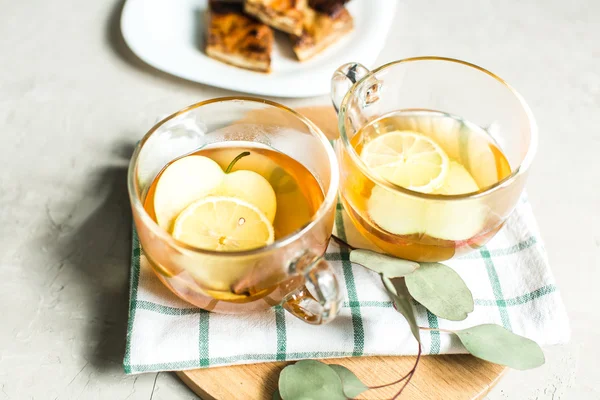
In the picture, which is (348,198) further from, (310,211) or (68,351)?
(68,351)

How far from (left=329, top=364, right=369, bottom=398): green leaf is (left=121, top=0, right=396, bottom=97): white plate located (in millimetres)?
707

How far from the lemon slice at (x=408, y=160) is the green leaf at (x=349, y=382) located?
11.5 inches

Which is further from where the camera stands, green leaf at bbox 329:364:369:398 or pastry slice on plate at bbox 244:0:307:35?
pastry slice on plate at bbox 244:0:307:35

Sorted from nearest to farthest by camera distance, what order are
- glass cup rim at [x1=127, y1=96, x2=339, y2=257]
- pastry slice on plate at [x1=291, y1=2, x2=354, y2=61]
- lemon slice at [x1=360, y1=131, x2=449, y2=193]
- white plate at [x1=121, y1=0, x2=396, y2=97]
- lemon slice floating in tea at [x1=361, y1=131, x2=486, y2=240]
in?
glass cup rim at [x1=127, y1=96, x2=339, y2=257] → lemon slice floating in tea at [x1=361, y1=131, x2=486, y2=240] → lemon slice at [x1=360, y1=131, x2=449, y2=193] → white plate at [x1=121, y1=0, x2=396, y2=97] → pastry slice on plate at [x1=291, y1=2, x2=354, y2=61]

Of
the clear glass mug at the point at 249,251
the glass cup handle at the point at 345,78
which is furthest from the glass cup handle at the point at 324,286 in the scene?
the glass cup handle at the point at 345,78

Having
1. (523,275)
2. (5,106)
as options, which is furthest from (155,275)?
(5,106)

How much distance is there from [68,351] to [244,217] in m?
0.37

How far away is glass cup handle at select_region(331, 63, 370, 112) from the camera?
111cm

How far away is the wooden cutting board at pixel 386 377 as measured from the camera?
37.9 inches

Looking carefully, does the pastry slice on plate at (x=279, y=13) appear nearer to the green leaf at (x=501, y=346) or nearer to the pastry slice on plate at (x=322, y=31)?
the pastry slice on plate at (x=322, y=31)

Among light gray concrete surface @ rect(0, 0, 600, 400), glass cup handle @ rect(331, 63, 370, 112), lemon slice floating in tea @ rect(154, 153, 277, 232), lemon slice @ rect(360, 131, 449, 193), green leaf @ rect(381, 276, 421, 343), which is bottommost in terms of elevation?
light gray concrete surface @ rect(0, 0, 600, 400)

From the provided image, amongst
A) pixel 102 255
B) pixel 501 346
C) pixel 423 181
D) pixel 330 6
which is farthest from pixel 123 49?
pixel 501 346

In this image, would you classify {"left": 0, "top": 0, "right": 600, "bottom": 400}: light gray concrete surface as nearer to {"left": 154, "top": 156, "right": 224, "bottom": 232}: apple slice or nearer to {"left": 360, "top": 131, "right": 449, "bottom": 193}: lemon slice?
{"left": 154, "top": 156, "right": 224, "bottom": 232}: apple slice

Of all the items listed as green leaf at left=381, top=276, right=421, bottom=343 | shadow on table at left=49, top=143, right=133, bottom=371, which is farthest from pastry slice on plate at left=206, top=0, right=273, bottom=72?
green leaf at left=381, top=276, right=421, bottom=343
